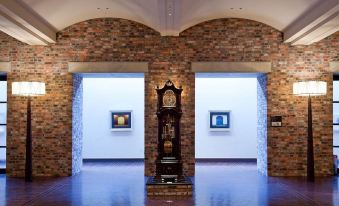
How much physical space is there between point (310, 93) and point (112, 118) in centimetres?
656

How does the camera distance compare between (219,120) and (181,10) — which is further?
(219,120)

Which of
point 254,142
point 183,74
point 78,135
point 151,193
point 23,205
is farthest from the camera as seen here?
point 254,142

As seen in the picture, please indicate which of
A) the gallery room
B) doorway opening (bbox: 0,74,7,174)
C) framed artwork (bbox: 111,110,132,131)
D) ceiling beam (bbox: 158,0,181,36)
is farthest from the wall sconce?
framed artwork (bbox: 111,110,132,131)

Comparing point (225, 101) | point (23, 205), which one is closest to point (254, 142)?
point (225, 101)

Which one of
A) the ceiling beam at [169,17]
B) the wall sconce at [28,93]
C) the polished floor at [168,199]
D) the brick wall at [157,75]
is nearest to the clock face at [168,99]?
the brick wall at [157,75]

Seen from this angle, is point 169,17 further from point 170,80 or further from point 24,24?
point 24,24

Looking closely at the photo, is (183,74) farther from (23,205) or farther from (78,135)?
(23,205)

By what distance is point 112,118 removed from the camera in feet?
46.1

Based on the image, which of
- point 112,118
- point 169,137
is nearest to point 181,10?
point 169,137

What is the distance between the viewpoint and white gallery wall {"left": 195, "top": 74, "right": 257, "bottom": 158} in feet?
46.4

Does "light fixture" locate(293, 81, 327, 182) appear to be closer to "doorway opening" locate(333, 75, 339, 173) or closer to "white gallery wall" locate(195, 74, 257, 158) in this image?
"doorway opening" locate(333, 75, 339, 173)

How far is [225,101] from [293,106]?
142 inches

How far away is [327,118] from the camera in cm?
1086

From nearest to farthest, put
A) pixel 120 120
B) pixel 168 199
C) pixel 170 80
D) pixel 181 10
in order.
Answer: pixel 168 199
pixel 181 10
pixel 170 80
pixel 120 120
